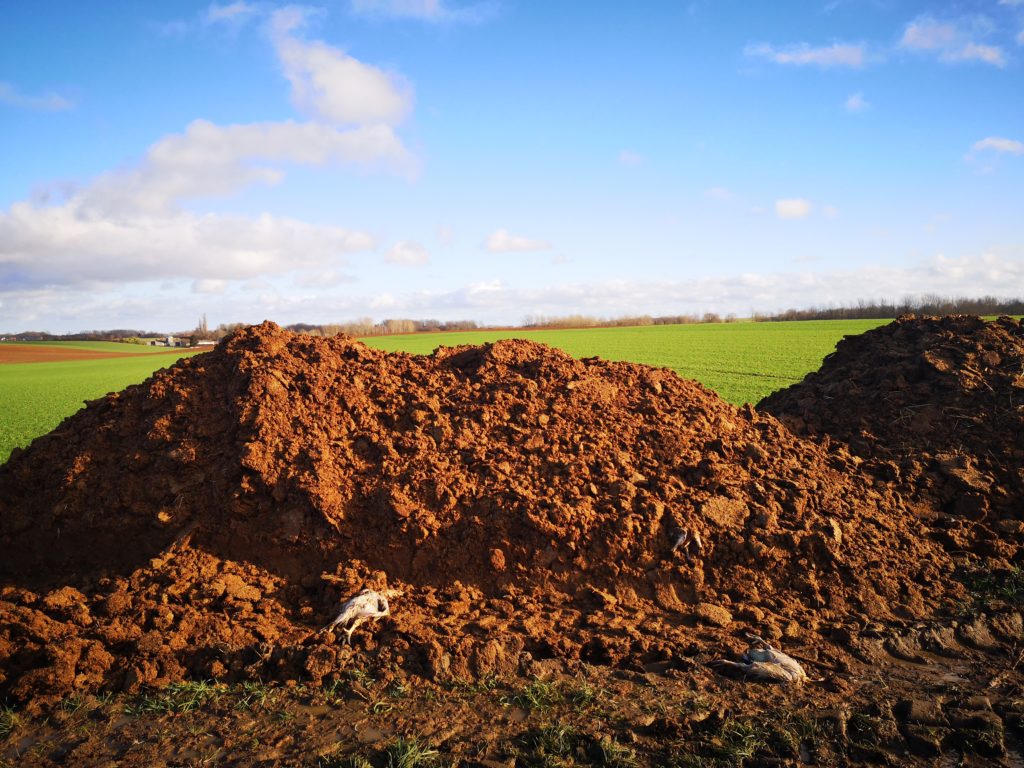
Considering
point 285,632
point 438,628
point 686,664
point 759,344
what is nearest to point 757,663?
point 686,664

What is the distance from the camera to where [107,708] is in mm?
3955

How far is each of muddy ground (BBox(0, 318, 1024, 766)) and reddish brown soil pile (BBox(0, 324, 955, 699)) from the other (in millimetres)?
26

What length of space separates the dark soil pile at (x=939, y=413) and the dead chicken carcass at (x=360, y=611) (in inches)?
213

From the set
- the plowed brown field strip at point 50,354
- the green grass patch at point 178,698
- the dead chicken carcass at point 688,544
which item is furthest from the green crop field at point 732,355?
the plowed brown field strip at point 50,354

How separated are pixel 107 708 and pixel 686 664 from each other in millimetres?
3586

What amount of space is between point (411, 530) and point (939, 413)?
6.95 meters

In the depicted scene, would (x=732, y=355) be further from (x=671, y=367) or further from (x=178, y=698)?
(x=178, y=698)

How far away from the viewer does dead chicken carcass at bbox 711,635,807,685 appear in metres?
4.16

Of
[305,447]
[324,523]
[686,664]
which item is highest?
[305,447]

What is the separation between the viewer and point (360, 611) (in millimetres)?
4727

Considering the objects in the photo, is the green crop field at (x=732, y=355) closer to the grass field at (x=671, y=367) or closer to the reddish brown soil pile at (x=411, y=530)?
the grass field at (x=671, y=367)

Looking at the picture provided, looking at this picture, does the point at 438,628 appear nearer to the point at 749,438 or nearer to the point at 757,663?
the point at 757,663

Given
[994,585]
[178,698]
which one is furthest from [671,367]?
[178,698]

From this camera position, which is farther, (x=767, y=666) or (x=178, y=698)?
(x=767, y=666)
